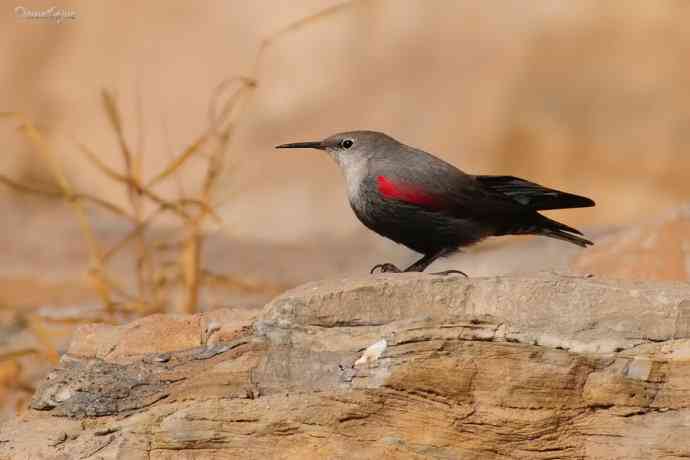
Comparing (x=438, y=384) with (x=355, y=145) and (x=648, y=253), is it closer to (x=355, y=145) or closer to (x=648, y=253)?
(x=355, y=145)

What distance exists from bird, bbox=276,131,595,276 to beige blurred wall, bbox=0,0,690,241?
3250 mm

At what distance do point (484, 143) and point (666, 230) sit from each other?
248 centimetres

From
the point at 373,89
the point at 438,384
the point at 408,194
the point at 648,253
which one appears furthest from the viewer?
the point at 373,89

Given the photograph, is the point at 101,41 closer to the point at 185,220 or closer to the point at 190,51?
the point at 190,51

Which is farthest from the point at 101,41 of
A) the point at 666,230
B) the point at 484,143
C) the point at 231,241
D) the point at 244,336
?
the point at 244,336

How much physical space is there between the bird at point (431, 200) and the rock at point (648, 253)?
36.3 inches

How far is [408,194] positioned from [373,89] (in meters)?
4.33

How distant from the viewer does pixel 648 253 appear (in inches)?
258
